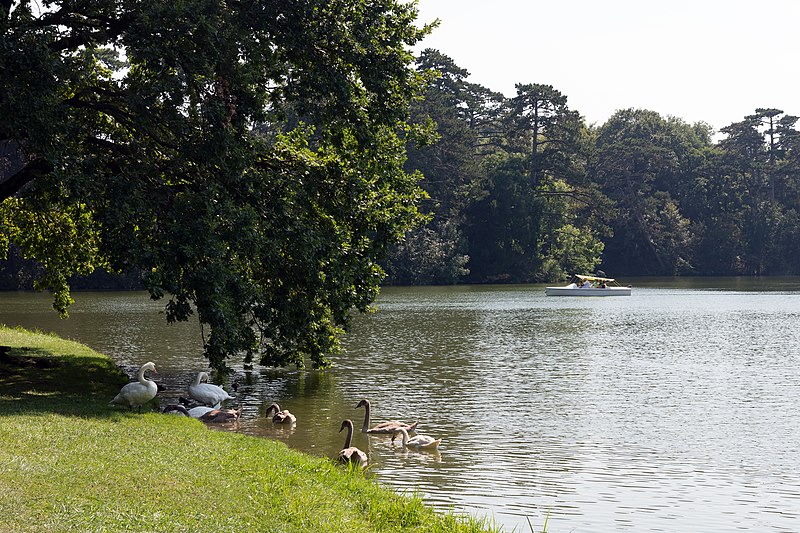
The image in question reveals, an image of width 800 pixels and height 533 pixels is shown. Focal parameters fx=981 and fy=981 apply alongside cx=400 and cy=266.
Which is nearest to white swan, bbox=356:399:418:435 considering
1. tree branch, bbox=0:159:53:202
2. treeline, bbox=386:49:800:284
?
tree branch, bbox=0:159:53:202

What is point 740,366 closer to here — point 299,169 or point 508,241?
point 299,169

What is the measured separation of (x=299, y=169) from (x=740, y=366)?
18324 mm

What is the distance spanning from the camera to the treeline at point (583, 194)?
11181 cm

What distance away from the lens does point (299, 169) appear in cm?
2548

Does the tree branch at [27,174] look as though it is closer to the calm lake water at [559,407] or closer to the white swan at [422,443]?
the calm lake water at [559,407]

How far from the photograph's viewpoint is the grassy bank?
1141 centimetres

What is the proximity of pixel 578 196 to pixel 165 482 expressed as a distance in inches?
4301

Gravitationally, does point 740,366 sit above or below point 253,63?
below

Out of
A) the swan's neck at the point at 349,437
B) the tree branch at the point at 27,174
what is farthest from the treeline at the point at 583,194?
the swan's neck at the point at 349,437

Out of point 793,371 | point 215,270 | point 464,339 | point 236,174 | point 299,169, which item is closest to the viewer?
point 215,270

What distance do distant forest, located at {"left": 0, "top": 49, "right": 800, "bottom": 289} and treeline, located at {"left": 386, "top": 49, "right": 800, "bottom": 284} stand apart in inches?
6.7

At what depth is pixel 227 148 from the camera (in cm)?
2183

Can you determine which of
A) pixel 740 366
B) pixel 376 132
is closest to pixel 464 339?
pixel 740 366

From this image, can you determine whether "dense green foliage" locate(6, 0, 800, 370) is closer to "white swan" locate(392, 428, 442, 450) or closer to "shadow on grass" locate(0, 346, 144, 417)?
"shadow on grass" locate(0, 346, 144, 417)
